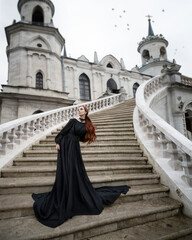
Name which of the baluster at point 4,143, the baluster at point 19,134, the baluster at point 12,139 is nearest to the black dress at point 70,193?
the baluster at point 4,143

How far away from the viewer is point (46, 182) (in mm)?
2990

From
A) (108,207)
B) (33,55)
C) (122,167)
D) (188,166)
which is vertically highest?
(33,55)

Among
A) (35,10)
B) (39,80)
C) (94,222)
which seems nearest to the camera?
(94,222)

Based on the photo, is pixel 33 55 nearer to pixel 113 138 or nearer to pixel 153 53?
pixel 113 138

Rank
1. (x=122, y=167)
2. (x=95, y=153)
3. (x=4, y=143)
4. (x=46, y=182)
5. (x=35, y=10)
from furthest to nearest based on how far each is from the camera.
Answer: (x=35, y=10) → (x=95, y=153) → (x=4, y=143) → (x=122, y=167) → (x=46, y=182)

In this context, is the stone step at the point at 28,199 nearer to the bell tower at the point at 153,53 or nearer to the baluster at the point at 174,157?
the baluster at the point at 174,157

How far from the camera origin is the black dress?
89.5 inches

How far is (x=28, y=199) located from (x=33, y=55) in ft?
52.9

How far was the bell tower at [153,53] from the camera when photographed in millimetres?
28219

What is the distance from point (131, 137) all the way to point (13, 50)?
15937mm

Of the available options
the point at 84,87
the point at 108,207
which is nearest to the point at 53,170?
the point at 108,207

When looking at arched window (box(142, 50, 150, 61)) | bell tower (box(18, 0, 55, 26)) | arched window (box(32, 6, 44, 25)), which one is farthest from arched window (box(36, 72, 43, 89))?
arched window (box(142, 50, 150, 61))

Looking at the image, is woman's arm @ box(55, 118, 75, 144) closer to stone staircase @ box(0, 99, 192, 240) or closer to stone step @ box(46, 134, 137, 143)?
stone staircase @ box(0, 99, 192, 240)

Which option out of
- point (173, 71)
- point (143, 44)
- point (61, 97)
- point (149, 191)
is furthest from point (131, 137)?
point (143, 44)
